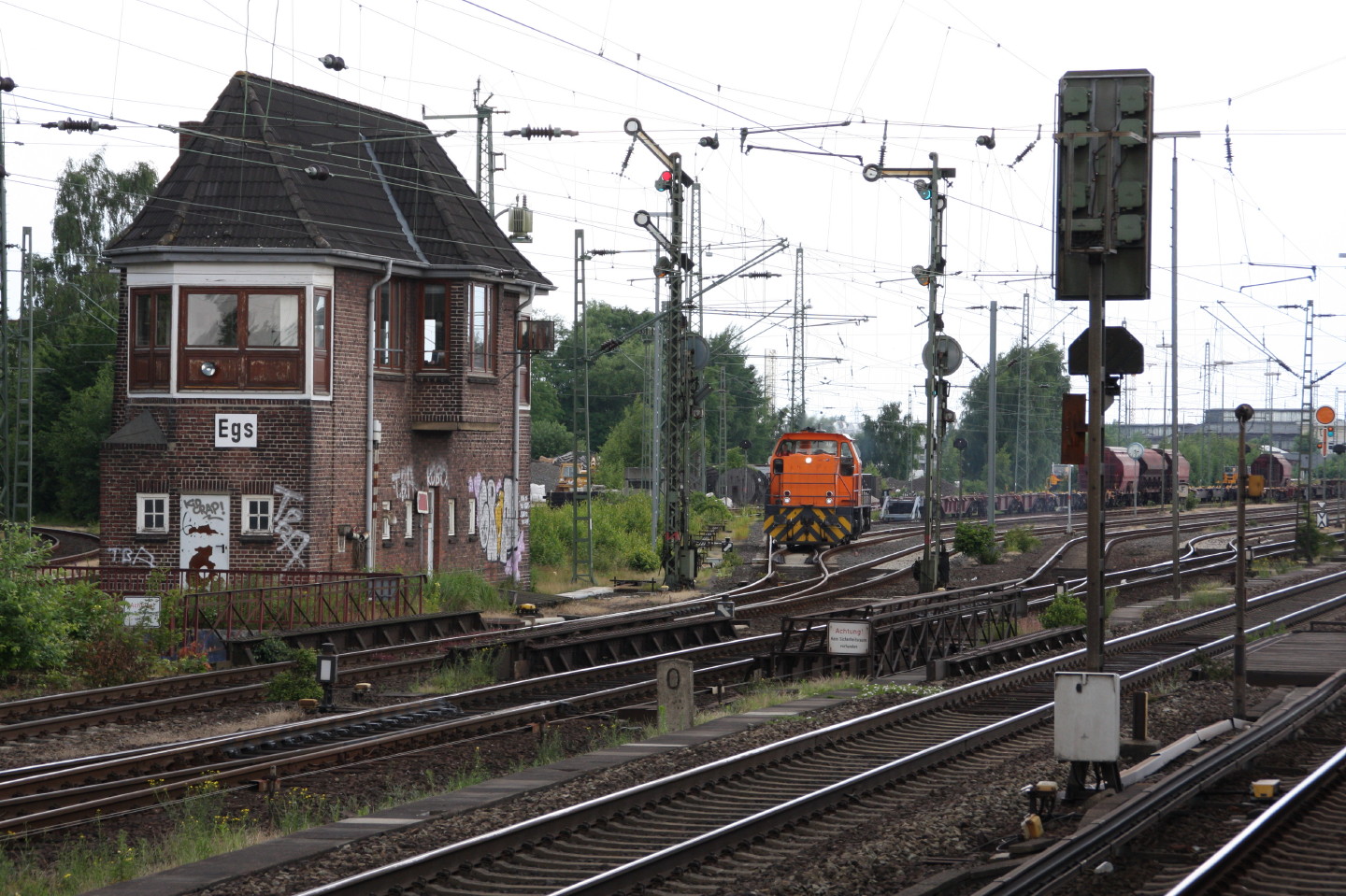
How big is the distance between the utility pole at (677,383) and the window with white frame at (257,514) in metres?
9.13

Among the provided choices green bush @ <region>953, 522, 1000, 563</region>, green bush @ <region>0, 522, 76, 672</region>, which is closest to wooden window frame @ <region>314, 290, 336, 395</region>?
green bush @ <region>0, 522, 76, 672</region>

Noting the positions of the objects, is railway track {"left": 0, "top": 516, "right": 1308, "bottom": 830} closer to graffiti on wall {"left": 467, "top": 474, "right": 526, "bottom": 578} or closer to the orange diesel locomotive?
graffiti on wall {"left": 467, "top": 474, "right": 526, "bottom": 578}

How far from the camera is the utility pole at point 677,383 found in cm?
3222

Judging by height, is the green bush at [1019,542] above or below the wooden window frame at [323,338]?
below

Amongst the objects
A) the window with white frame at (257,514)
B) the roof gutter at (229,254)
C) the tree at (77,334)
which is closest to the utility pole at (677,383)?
the roof gutter at (229,254)

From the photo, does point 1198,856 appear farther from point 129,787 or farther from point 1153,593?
point 1153,593

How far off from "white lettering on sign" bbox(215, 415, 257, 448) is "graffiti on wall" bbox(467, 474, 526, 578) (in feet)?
21.1

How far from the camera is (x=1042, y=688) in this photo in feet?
59.2

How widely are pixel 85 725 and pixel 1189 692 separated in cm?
1278

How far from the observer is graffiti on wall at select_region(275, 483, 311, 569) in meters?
27.6

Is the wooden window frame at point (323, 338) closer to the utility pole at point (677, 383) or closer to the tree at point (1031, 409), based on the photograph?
the utility pole at point (677, 383)

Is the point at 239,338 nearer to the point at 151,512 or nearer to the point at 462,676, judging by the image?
the point at 151,512

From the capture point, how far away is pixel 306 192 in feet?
96.4

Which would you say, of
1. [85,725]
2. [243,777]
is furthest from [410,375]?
[243,777]
